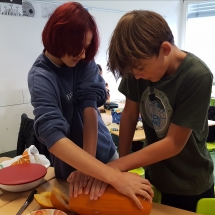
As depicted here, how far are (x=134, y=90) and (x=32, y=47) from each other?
2.25 metres

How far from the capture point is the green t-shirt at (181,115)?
0.86 meters

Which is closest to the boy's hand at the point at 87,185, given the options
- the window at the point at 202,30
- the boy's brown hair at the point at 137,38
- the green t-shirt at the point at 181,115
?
the green t-shirt at the point at 181,115

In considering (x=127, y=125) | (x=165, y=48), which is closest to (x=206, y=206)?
(x=127, y=125)

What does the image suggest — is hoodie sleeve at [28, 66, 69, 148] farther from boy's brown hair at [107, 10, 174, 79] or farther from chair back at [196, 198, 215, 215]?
chair back at [196, 198, 215, 215]

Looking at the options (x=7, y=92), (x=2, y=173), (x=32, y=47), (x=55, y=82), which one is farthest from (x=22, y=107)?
(x=55, y=82)

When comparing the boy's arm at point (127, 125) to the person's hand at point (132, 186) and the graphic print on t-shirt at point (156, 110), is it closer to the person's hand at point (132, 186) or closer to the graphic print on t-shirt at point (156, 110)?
the graphic print on t-shirt at point (156, 110)

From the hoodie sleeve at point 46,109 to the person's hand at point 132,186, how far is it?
228 mm

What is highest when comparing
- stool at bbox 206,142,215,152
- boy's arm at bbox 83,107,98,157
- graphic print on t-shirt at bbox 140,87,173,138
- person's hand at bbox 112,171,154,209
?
graphic print on t-shirt at bbox 140,87,173,138

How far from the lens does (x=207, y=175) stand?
1.03 metres

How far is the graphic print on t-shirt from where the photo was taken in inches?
37.8

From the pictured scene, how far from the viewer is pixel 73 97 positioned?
108 cm

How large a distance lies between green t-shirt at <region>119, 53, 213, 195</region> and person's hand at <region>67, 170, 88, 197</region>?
0.29 m

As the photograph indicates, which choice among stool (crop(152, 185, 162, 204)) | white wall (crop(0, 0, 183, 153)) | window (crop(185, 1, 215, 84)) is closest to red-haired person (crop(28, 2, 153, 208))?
stool (crop(152, 185, 162, 204))

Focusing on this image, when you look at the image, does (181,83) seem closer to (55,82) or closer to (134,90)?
(134,90)
